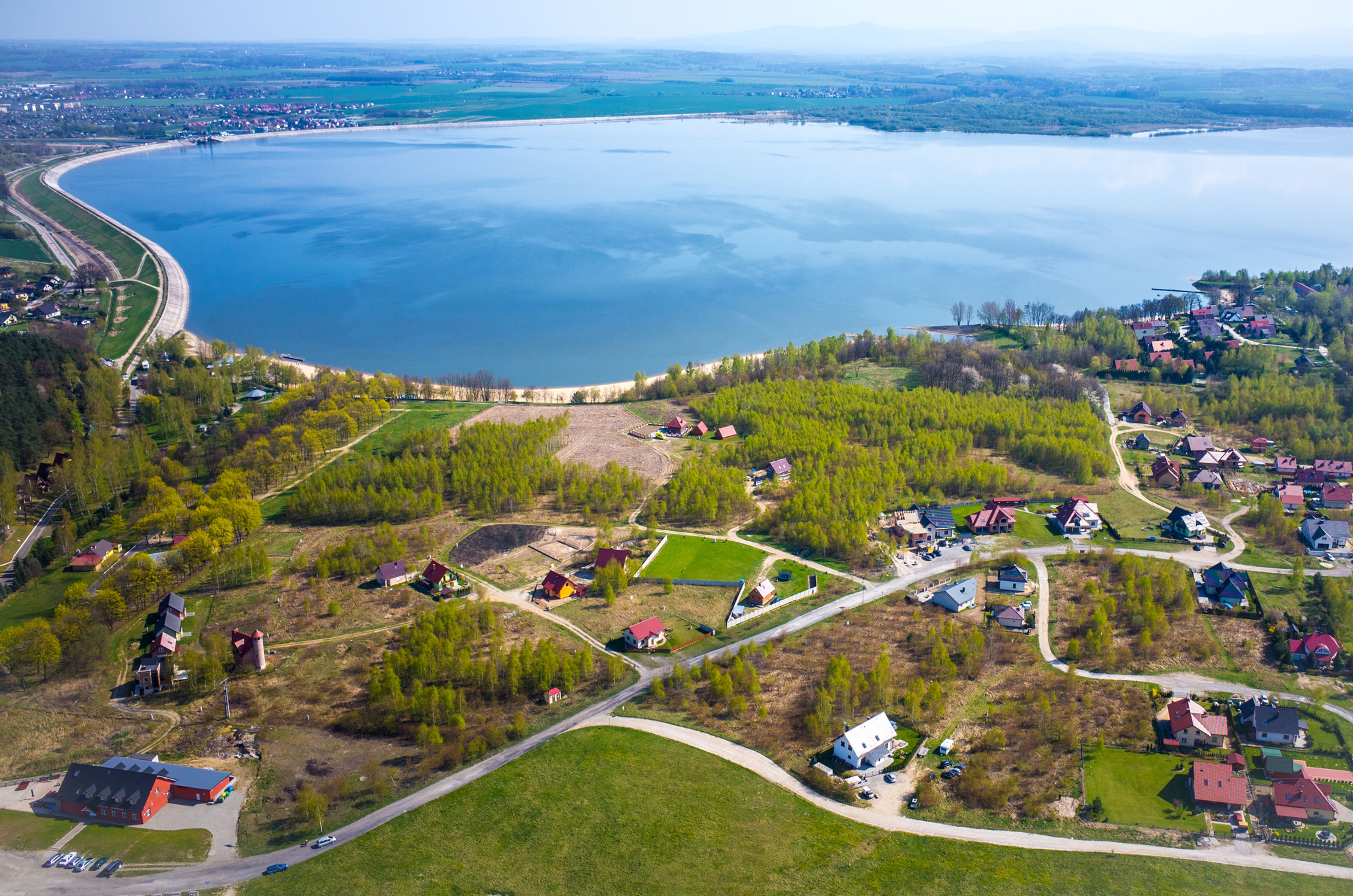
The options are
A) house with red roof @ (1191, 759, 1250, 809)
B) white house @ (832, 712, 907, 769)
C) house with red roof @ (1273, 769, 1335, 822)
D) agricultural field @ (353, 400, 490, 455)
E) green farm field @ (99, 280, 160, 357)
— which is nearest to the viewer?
house with red roof @ (1273, 769, 1335, 822)

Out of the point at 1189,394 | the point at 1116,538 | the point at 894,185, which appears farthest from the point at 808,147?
the point at 1116,538

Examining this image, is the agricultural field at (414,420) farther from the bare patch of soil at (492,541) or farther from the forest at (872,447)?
the forest at (872,447)

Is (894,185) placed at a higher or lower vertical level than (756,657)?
higher

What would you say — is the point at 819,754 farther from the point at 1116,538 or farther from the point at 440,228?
the point at 440,228

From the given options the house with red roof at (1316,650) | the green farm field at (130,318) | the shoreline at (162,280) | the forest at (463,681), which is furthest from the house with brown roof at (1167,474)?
the green farm field at (130,318)

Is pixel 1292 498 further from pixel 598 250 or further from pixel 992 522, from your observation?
pixel 598 250

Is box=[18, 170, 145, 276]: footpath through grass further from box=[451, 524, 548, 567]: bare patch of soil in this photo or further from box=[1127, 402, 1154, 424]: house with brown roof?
box=[1127, 402, 1154, 424]: house with brown roof

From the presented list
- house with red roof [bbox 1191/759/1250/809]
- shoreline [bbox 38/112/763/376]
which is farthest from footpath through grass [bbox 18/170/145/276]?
house with red roof [bbox 1191/759/1250/809]

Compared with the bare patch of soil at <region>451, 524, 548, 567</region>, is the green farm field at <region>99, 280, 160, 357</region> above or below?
above
